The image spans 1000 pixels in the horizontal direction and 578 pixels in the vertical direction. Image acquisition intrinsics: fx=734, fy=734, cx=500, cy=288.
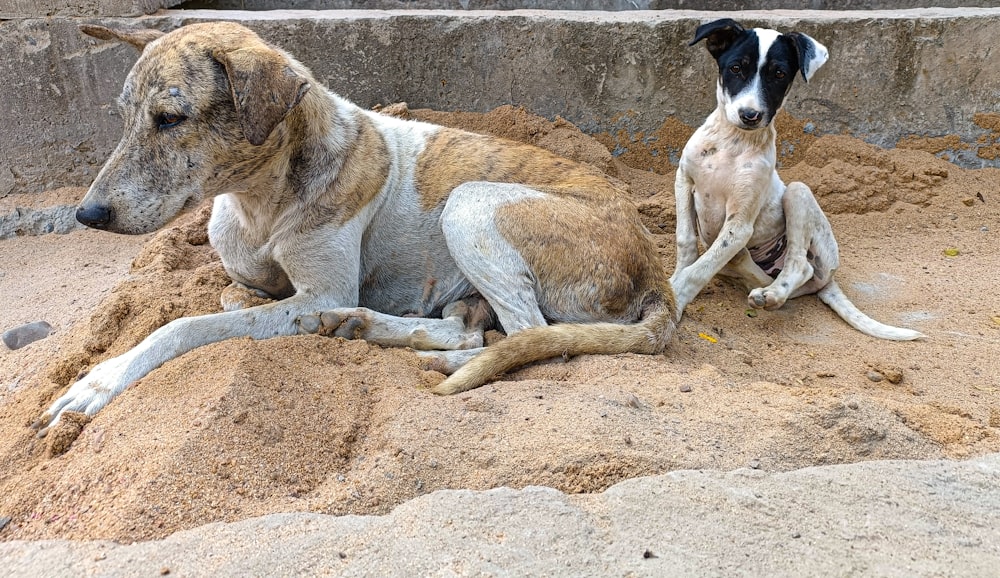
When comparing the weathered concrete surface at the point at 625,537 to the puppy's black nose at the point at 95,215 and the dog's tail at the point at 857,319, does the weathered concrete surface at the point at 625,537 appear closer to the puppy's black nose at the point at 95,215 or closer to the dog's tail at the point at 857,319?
the puppy's black nose at the point at 95,215

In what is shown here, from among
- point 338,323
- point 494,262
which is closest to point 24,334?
point 338,323

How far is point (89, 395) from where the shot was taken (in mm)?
2811

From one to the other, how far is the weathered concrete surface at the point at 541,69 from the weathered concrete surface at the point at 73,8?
0.08 m

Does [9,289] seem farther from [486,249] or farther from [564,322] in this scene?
[564,322]

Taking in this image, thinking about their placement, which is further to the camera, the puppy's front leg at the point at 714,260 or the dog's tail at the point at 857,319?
the puppy's front leg at the point at 714,260

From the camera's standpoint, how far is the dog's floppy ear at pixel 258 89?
2.99 m

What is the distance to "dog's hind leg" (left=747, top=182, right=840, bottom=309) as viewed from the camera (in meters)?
4.64

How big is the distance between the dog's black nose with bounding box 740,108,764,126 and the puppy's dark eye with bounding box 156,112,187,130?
294 centimetres

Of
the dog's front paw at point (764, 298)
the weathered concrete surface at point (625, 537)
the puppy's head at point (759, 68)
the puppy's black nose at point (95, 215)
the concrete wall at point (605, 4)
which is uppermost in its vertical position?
the concrete wall at point (605, 4)

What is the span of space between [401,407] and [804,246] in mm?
3128

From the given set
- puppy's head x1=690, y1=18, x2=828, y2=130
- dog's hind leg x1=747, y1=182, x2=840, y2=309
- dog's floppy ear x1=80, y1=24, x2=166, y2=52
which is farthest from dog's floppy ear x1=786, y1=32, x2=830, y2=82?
dog's floppy ear x1=80, y1=24, x2=166, y2=52

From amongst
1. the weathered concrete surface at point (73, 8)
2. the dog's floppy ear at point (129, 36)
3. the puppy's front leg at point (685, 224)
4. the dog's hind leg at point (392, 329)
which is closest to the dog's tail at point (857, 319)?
the puppy's front leg at point (685, 224)

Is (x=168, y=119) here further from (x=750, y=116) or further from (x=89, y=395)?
(x=750, y=116)

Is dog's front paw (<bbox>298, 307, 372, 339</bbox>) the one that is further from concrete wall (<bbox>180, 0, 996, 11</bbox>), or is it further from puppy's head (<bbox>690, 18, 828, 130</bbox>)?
concrete wall (<bbox>180, 0, 996, 11</bbox>)
